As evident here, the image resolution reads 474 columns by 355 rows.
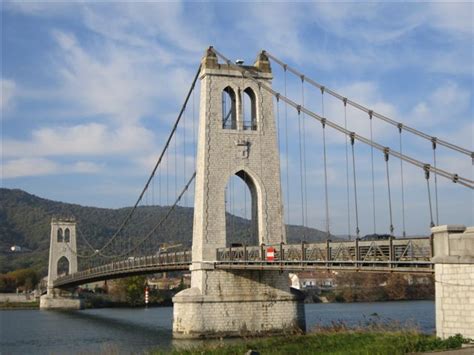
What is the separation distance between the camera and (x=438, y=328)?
61.4 ft

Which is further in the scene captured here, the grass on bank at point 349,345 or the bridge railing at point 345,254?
the bridge railing at point 345,254

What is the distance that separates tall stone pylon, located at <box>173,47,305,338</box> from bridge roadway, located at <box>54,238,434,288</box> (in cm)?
139

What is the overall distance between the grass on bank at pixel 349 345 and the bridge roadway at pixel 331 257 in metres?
2.03

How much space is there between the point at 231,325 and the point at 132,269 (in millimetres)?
16055

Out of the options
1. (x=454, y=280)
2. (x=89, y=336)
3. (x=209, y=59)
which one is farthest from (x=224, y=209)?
(x=454, y=280)

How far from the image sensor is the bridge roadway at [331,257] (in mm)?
21234

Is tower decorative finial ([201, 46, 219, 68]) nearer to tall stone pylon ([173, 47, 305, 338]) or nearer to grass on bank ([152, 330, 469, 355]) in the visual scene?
tall stone pylon ([173, 47, 305, 338])

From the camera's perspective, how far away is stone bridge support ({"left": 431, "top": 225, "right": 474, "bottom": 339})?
712 inches

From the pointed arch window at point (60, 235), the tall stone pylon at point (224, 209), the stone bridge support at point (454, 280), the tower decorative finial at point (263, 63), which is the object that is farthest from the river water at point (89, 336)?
the pointed arch window at point (60, 235)

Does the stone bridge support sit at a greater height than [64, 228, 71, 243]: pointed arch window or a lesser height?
lesser

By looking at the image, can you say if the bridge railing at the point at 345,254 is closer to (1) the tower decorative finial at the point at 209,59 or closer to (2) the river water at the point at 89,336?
(2) the river water at the point at 89,336

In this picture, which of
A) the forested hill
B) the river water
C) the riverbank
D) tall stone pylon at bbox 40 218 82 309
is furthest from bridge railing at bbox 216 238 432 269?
the forested hill

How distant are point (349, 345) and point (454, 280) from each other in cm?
379

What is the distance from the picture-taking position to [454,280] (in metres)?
18.5
